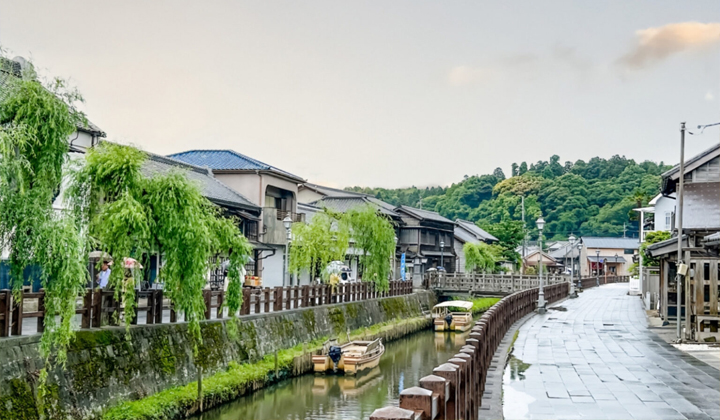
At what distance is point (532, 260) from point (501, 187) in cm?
3693

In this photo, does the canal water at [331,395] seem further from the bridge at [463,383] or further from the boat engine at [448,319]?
the boat engine at [448,319]

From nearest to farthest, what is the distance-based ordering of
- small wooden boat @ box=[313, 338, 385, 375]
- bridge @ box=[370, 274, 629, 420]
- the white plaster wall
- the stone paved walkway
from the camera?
bridge @ box=[370, 274, 629, 420], the stone paved walkway, small wooden boat @ box=[313, 338, 385, 375], the white plaster wall

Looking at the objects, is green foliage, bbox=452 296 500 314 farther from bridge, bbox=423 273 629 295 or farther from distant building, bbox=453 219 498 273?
distant building, bbox=453 219 498 273

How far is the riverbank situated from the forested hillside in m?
77.5

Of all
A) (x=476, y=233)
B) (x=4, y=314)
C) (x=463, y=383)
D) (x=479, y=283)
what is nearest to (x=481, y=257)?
(x=476, y=233)

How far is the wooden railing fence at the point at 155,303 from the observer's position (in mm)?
12859

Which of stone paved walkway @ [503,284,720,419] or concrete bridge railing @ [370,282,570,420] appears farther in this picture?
stone paved walkway @ [503,284,720,419]

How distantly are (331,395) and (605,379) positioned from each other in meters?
9.65

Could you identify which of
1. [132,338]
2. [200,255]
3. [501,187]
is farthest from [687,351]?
[501,187]

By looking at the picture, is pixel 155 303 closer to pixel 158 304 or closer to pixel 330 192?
pixel 158 304

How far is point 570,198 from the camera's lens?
109688 mm

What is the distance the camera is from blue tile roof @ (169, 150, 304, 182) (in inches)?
1452

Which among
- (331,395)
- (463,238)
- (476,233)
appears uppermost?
(476,233)

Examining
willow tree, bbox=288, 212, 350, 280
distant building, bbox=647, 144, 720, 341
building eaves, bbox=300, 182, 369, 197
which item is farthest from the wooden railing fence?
building eaves, bbox=300, 182, 369, 197
